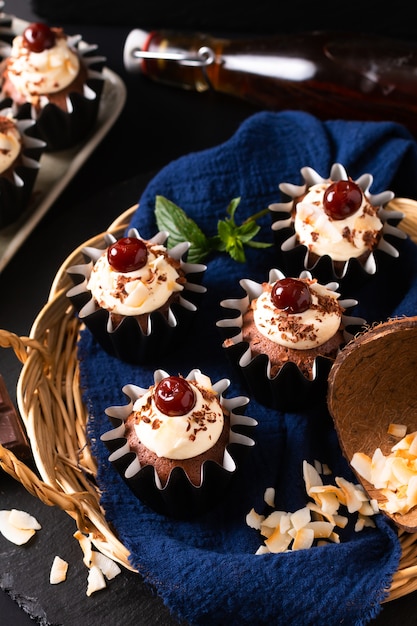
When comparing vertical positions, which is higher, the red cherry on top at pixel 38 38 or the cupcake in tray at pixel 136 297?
the red cherry on top at pixel 38 38

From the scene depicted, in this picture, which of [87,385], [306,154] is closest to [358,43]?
[306,154]

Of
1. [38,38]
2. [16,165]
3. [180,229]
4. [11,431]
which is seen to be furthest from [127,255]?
[38,38]

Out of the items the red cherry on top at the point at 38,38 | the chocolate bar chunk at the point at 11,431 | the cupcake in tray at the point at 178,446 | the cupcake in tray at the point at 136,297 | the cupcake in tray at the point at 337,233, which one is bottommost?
the chocolate bar chunk at the point at 11,431

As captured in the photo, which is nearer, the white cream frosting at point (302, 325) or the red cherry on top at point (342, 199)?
the white cream frosting at point (302, 325)

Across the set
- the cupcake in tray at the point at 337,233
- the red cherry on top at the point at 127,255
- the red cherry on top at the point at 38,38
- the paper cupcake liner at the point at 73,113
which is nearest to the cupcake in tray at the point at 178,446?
the red cherry on top at the point at 127,255

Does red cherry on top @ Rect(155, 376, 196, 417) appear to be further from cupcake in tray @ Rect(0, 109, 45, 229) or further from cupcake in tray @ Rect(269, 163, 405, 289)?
cupcake in tray @ Rect(0, 109, 45, 229)

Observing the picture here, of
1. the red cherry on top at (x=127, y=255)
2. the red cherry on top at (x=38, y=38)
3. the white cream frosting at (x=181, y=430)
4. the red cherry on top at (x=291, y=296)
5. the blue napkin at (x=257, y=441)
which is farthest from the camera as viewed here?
the red cherry on top at (x=38, y=38)

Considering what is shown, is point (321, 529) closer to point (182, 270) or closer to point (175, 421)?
point (175, 421)

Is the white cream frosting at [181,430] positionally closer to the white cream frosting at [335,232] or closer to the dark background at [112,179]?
the dark background at [112,179]
